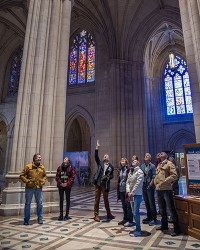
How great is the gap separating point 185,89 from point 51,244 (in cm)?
2239

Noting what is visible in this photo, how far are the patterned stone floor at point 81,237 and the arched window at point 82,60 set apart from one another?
554 inches

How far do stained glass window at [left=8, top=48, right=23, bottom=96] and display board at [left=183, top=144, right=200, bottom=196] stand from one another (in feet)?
61.3

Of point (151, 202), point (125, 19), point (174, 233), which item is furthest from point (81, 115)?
point (174, 233)

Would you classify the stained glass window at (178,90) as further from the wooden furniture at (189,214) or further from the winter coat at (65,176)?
the wooden furniture at (189,214)

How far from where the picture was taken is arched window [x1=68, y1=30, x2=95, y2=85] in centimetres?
1782

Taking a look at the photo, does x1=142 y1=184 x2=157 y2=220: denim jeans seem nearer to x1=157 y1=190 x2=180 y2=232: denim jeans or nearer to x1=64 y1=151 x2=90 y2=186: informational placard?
x1=157 y1=190 x2=180 y2=232: denim jeans

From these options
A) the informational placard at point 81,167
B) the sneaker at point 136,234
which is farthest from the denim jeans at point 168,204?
the informational placard at point 81,167

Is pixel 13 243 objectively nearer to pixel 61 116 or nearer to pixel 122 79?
pixel 61 116

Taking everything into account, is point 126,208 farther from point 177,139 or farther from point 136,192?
point 177,139

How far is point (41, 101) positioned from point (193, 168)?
5.02 metres

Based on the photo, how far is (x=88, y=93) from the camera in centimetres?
1706

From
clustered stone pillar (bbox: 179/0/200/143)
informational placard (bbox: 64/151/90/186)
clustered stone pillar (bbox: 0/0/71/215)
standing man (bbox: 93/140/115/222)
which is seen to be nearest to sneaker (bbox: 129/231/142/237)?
standing man (bbox: 93/140/115/222)

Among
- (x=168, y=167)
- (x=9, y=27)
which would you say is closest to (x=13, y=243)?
(x=168, y=167)

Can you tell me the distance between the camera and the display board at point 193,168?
401cm
